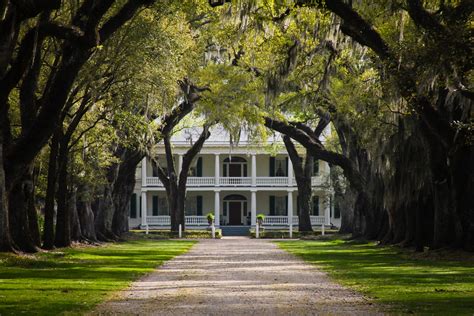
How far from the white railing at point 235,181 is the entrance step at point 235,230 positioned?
3.94 m

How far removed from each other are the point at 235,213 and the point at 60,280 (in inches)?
2230

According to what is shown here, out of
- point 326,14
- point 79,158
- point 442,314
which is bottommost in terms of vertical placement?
point 442,314

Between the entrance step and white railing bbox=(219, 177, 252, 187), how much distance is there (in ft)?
12.9

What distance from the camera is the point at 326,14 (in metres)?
21.3

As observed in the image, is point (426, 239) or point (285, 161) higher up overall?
point (285, 161)

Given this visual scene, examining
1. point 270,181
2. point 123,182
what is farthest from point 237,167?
point 123,182

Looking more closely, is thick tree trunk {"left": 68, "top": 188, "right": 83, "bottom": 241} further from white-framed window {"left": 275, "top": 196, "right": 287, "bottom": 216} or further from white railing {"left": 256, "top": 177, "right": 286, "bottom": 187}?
white-framed window {"left": 275, "top": 196, "right": 287, "bottom": 216}

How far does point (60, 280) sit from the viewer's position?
17.1 metres

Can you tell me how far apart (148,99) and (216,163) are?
4257 centimetres

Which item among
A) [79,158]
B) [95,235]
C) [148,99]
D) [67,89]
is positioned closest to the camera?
[67,89]

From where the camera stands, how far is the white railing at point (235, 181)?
231ft

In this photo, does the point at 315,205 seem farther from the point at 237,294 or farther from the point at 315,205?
the point at 237,294

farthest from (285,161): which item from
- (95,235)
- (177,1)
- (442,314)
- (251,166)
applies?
(442,314)

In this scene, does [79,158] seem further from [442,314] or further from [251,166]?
[251,166]
